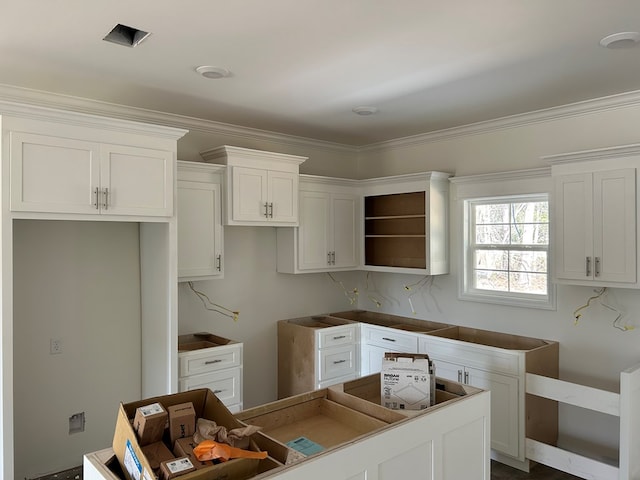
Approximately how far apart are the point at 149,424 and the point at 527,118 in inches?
141

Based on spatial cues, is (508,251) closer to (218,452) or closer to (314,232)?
(314,232)

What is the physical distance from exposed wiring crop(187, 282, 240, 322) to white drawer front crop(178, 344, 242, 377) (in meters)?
0.55

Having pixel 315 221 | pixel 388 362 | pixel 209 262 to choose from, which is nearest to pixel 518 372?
pixel 388 362

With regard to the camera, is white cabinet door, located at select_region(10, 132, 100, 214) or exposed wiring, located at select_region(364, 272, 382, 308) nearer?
white cabinet door, located at select_region(10, 132, 100, 214)

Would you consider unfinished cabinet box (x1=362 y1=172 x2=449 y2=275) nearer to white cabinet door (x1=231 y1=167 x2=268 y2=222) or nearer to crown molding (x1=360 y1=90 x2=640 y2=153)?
crown molding (x1=360 y1=90 x2=640 y2=153)

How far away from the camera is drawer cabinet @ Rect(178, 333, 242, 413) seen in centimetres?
352

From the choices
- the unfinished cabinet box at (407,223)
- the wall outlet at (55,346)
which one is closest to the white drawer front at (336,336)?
the unfinished cabinet box at (407,223)

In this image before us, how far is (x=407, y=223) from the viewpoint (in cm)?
459

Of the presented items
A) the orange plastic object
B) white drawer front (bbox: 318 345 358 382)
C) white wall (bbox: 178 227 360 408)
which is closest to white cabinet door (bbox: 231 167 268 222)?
white wall (bbox: 178 227 360 408)

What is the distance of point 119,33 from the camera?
2.43 m

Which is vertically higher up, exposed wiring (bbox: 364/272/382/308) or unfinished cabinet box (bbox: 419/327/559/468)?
exposed wiring (bbox: 364/272/382/308)

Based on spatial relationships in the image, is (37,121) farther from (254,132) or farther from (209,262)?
(254,132)

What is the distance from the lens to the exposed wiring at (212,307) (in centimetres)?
413

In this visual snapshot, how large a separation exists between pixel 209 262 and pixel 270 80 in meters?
1.49
